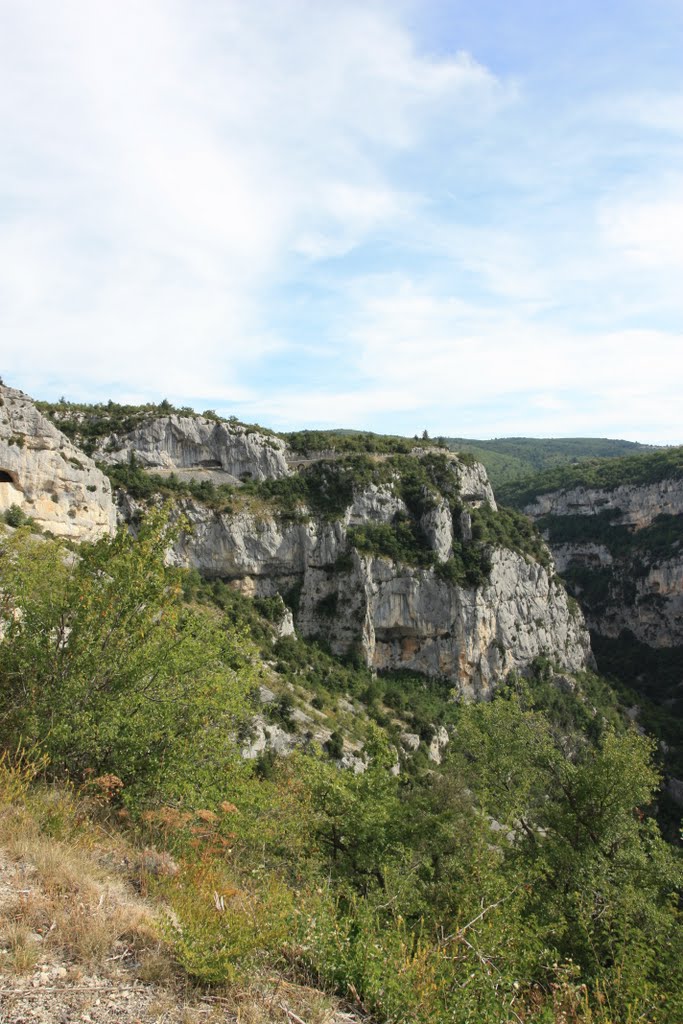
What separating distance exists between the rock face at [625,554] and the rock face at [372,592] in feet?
84.4

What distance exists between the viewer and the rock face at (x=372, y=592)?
4588cm

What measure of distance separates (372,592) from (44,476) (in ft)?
91.4

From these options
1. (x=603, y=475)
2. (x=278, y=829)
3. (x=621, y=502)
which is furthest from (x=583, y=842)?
(x=603, y=475)

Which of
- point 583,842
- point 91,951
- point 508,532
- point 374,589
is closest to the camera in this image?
point 91,951

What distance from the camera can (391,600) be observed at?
48.6m

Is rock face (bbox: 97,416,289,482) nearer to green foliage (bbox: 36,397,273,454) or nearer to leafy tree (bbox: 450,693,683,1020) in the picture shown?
green foliage (bbox: 36,397,273,454)

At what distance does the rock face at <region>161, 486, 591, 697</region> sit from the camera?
45875 millimetres

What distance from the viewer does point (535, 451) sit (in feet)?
508

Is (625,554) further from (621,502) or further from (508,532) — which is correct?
(508,532)

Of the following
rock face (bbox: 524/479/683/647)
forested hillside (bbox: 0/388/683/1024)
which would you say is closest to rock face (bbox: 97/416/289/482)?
forested hillside (bbox: 0/388/683/1024)

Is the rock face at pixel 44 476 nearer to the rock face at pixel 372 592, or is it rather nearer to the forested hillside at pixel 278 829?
the forested hillside at pixel 278 829

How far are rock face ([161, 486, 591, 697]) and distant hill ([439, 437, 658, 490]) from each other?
72.8 m

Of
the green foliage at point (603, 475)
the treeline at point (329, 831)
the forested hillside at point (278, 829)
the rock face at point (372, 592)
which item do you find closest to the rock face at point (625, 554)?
the green foliage at point (603, 475)

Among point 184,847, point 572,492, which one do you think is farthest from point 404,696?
point 572,492
